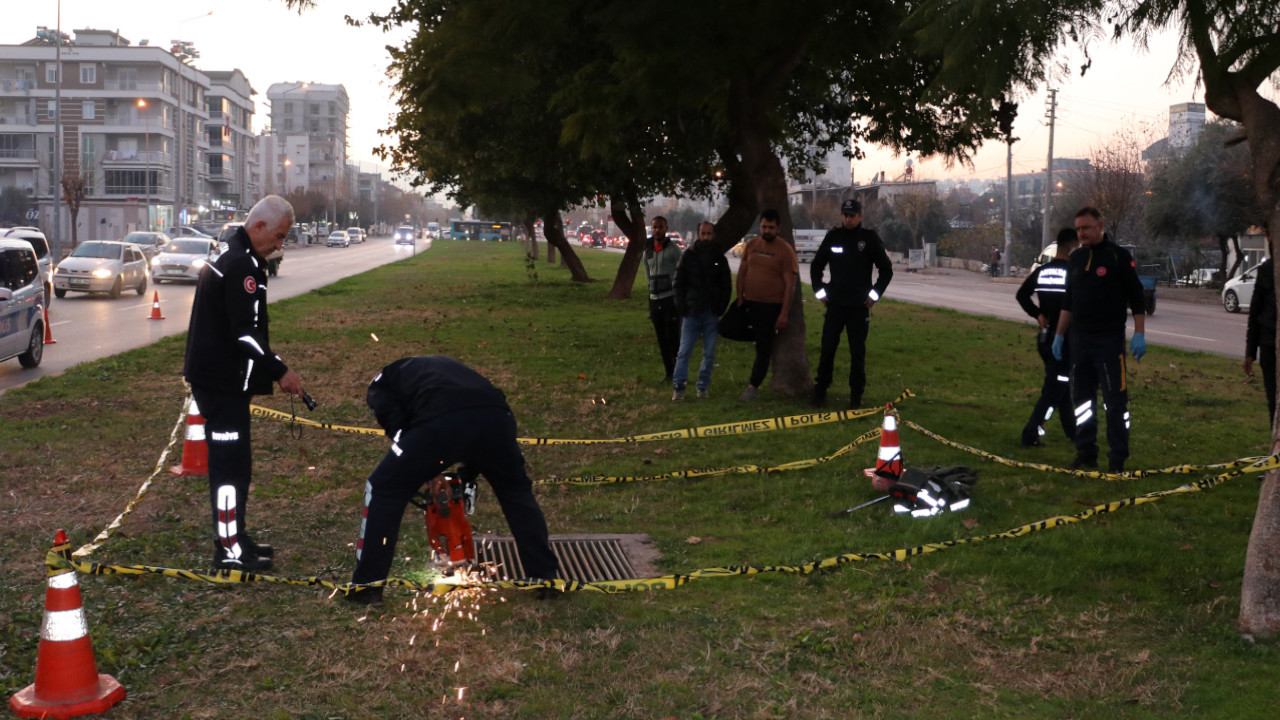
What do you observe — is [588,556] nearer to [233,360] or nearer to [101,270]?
[233,360]

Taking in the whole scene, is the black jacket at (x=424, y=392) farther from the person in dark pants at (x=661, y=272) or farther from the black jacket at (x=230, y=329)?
the person in dark pants at (x=661, y=272)

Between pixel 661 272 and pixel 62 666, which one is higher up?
pixel 661 272

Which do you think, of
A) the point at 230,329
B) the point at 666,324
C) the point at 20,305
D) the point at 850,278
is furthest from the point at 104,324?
the point at 230,329

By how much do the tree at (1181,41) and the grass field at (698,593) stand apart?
4.42 feet

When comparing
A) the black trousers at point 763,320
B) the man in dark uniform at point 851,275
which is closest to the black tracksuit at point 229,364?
the man in dark uniform at point 851,275

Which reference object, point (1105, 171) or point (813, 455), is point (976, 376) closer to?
point (813, 455)

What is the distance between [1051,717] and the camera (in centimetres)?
429

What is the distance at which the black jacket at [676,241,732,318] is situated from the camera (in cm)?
1149

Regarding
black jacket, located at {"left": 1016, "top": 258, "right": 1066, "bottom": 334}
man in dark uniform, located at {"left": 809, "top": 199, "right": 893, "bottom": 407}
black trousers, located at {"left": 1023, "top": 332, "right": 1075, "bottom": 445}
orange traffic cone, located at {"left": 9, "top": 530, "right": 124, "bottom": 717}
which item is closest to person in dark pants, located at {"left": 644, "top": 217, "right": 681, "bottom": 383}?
man in dark uniform, located at {"left": 809, "top": 199, "right": 893, "bottom": 407}

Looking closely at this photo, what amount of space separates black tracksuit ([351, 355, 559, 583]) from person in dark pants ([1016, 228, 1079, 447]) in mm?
5277

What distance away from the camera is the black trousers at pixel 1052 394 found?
9.00m

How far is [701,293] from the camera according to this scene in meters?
A: 11.5

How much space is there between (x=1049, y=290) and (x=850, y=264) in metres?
1.78

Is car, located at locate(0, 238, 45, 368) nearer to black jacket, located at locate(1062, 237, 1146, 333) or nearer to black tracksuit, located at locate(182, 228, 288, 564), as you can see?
black tracksuit, located at locate(182, 228, 288, 564)
